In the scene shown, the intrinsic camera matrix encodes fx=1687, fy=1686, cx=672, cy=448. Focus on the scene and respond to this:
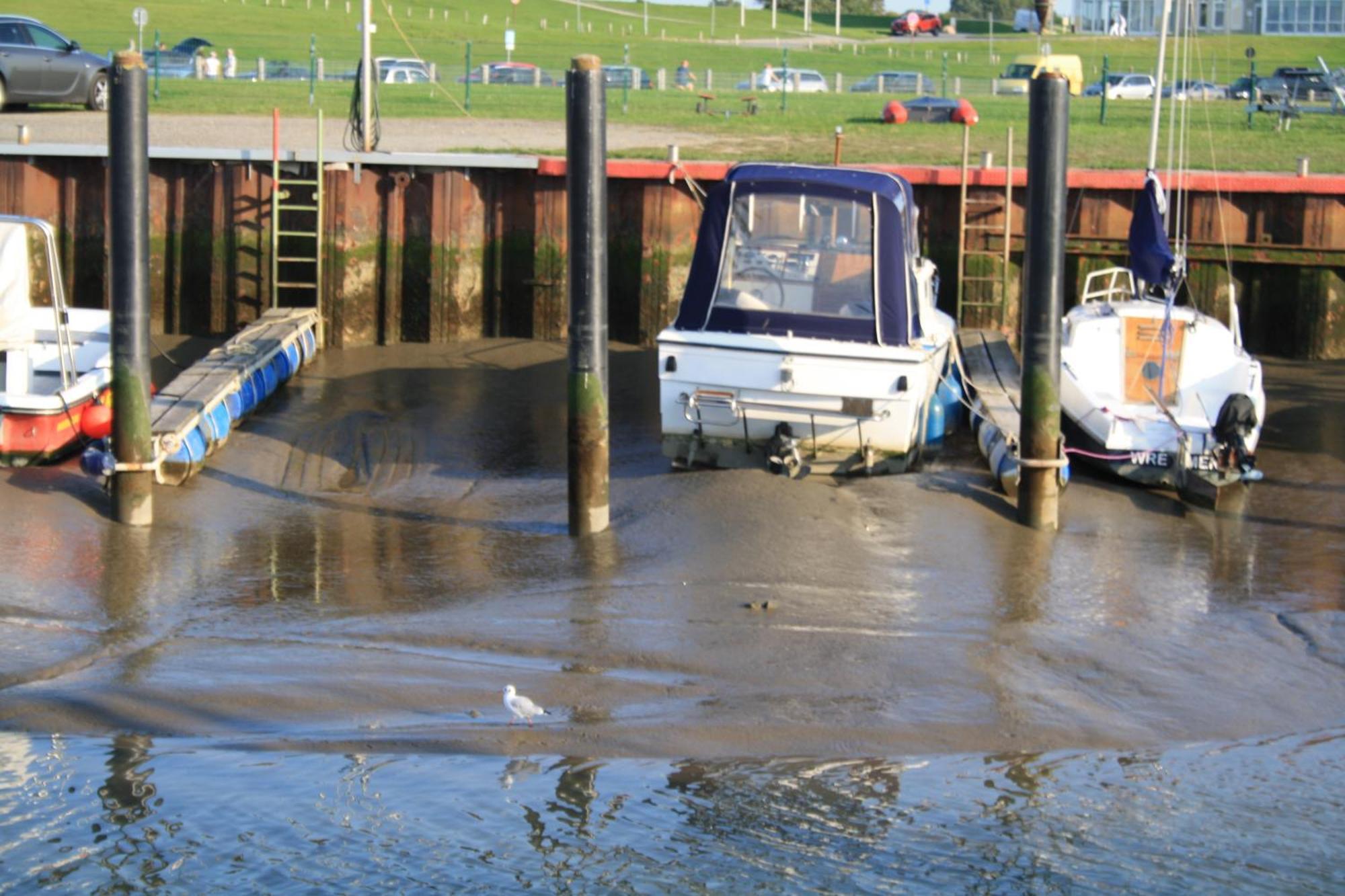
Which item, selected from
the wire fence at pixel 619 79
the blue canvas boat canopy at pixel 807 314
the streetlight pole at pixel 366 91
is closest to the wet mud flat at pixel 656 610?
the blue canvas boat canopy at pixel 807 314

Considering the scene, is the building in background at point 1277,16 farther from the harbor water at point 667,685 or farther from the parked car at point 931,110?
the harbor water at point 667,685

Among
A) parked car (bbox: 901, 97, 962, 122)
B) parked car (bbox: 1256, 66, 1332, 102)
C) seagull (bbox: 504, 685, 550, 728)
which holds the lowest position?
seagull (bbox: 504, 685, 550, 728)

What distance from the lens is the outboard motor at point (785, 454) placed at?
42.4 ft

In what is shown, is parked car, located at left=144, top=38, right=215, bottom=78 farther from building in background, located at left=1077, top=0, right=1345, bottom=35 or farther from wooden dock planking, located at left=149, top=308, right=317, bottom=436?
building in background, located at left=1077, top=0, right=1345, bottom=35

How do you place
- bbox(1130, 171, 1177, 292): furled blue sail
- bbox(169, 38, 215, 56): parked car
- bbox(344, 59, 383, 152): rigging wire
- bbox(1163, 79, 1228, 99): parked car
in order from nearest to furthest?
Answer: bbox(1130, 171, 1177, 292): furled blue sail
bbox(344, 59, 383, 152): rigging wire
bbox(1163, 79, 1228, 99): parked car
bbox(169, 38, 215, 56): parked car

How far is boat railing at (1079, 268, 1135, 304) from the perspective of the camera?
55.8 ft

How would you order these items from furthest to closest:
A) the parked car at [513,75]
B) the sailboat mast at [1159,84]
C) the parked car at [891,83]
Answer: the parked car at [891,83], the parked car at [513,75], the sailboat mast at [1159,84]

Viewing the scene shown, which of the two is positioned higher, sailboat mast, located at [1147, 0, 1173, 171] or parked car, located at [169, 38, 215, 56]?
parked car, located at [169, 38, 215, 56]

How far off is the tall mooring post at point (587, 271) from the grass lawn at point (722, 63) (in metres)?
9.77

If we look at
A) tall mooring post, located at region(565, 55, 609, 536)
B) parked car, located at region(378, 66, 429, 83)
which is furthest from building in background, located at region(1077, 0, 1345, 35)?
tall mooring post, located at region(565, 55, 609, 536)

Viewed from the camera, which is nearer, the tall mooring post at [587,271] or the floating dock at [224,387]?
the tall mooring post at [587,271]

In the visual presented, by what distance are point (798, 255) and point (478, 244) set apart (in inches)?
265

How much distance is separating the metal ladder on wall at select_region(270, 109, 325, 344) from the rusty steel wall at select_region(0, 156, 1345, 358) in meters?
0.15

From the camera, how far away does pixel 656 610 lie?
10.2m
